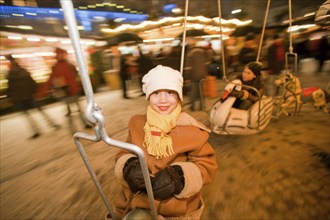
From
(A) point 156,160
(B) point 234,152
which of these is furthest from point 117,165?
(B) point 234,152

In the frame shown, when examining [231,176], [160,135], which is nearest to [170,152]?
[160,135]

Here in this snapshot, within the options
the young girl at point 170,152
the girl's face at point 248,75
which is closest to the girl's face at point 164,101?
the young girl at point 170,152

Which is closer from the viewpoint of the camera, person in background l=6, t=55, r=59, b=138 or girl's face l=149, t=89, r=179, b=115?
girl's face l=149, t=89, r=179, b=115

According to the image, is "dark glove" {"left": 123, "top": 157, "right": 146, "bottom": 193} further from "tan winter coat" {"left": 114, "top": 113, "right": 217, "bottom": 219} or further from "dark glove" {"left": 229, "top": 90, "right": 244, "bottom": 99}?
"dark glove" {"left": 229, "top": 90, "right": 244, "bottom": 99}

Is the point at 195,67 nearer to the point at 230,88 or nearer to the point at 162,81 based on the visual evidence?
the point at 230,88

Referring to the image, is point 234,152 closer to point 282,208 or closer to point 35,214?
point 282,208

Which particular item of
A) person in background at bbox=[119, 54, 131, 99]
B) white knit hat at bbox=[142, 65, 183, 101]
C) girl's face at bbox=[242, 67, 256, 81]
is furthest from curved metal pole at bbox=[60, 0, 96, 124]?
person in background at bbox=[119, 54, 131, 99]

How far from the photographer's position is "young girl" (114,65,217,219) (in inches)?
47.1

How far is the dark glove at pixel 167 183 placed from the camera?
1.07 m

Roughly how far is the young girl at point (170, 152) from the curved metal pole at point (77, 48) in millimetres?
580

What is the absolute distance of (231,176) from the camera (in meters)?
2.66

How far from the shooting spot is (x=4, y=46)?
682 cm

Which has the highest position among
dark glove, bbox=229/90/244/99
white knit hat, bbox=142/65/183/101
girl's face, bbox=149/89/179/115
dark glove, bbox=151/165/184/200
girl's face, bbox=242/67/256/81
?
white knit hat, bbox=142/65/183/101

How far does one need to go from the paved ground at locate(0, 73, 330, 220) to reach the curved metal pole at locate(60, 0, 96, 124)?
1.84 metres
